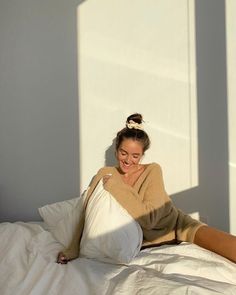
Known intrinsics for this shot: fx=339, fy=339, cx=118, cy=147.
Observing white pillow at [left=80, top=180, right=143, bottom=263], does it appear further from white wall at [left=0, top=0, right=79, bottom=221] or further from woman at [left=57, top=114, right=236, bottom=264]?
white wall at [left=0, top=0, right=79, bottom=221]

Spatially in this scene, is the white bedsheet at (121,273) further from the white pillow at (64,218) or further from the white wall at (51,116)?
the white wall at (51,116)

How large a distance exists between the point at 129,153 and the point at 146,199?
0.24 m

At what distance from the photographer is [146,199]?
1.64 meters

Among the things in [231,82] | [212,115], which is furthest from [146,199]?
[231,82]

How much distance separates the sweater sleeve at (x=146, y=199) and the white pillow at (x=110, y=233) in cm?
4

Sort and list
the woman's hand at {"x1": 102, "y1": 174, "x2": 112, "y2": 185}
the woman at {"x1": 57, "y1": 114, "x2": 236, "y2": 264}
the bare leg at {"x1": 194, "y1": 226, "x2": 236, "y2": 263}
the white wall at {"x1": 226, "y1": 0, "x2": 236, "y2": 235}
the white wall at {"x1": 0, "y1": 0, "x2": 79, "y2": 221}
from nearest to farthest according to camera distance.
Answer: the bare leg at {"x1": 194, "y1": 226, "x2": 236, "y2": 263}
the woman at {"x1": 57, "y1": 114, "x2": 236, "y2": 264}
the woman's hand at {"x1": 102, "y1": 174, "x2": 112, "y2": 185}
the white wall at {"x1": 226, "y1": 0, "x2": 236, "y2": 235}
the white wall at {"x1": 0, "y1": 0, "x2": 79, "y2": 221}

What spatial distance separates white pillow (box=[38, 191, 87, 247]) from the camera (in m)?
1.71

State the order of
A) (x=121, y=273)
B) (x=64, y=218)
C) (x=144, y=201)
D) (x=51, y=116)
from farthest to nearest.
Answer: (x=51, y=116) → (x=64, y=218) → (x=144, y=201) → (x=121, y=273)

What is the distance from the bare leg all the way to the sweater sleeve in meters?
0.20

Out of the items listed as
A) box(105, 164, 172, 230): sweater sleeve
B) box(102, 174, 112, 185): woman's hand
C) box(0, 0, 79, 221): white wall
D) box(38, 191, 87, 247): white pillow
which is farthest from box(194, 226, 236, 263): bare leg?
box(0, 0, 79, 221): white wall

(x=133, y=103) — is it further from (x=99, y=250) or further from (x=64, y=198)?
(x=99, y=250)

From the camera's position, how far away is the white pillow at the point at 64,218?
171cm

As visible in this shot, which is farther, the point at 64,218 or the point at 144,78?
the point at 144,78

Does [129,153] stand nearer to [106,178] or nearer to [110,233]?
[106,178]
